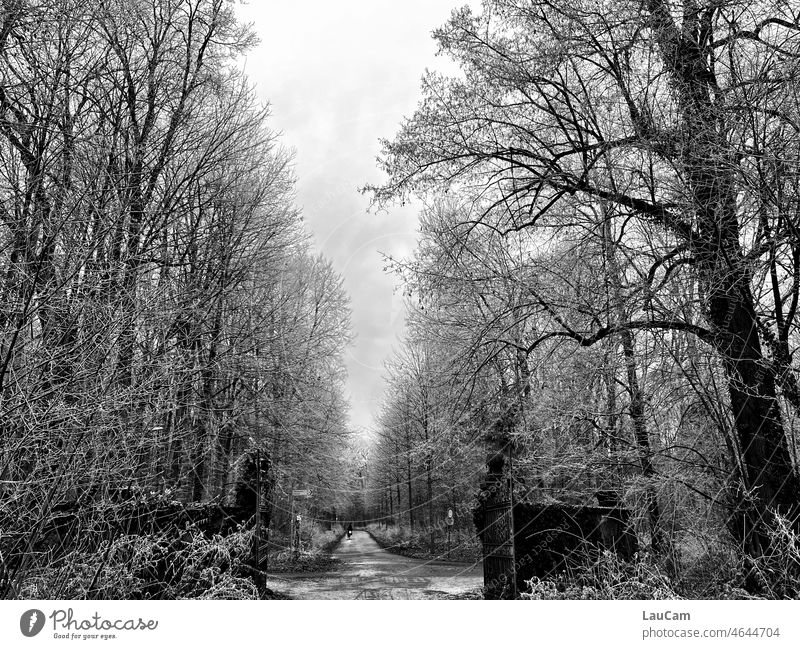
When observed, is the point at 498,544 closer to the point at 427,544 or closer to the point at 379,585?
the point at 379,585

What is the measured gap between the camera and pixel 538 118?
17.8 feet

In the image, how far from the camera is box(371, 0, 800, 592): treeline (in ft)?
12.0

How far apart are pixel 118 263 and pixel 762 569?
15.6 ft

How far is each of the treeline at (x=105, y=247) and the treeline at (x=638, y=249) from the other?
2.17m

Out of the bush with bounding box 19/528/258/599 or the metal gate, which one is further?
the metal gate
